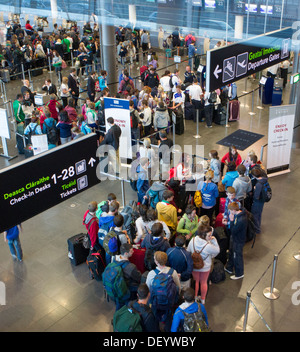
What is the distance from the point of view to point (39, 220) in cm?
878

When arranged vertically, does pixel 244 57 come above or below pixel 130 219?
above

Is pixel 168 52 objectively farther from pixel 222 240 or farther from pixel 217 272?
pixel 217 272

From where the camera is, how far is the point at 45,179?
16.3 feet

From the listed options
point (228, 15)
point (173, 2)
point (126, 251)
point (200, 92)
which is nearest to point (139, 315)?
point (126, 251)

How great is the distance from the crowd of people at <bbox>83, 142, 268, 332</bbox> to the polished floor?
38 cm

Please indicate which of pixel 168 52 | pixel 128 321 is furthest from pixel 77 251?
pixel 168 52

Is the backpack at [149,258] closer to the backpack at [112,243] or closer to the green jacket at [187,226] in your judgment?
the backpack at [112,243]

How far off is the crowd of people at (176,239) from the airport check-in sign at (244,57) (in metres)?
1.42

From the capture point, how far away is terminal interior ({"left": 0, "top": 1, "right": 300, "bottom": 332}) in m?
6.27

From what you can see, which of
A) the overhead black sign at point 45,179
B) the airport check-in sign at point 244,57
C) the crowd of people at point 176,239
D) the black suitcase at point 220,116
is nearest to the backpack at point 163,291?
the crowd of people at point 176,239

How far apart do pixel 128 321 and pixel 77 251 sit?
2573mm

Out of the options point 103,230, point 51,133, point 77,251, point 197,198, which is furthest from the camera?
point 51,133
